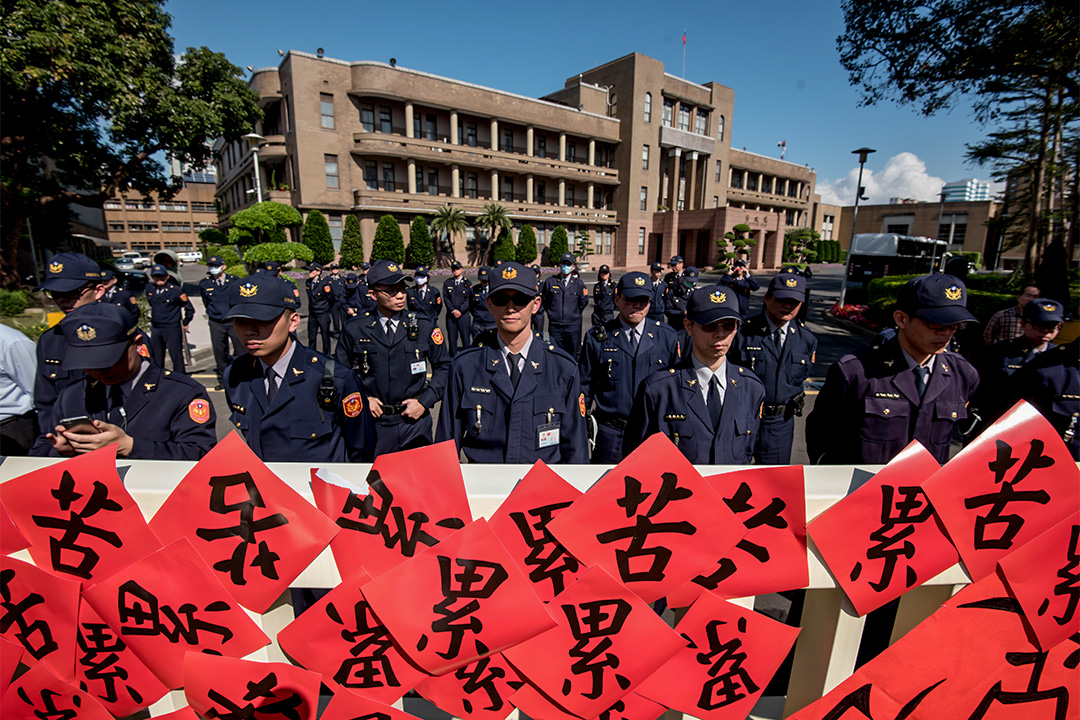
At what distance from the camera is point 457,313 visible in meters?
10.8

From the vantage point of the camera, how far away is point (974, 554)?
1319 mm

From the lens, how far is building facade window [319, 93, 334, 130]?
32.2 metres

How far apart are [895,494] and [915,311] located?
1908 millimetres

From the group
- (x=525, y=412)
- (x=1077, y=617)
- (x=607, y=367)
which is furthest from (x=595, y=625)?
(x=607, y=367)

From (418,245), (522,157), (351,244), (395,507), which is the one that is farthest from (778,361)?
(522,157)

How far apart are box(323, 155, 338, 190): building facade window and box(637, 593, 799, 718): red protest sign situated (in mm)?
37039

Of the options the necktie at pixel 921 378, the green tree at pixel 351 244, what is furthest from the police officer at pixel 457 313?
the green tree at pixel 351 244

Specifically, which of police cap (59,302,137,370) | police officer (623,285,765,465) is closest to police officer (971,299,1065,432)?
police officer (623,285,765,465)

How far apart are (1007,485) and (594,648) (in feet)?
3.92

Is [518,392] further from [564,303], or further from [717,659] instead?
[564,303]

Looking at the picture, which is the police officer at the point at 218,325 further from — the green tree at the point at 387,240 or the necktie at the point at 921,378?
the green tree at the point at 387,240

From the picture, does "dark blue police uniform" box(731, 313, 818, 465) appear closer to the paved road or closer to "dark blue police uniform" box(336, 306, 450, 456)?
the paved road

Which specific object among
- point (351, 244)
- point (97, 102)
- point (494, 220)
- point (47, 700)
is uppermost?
point (97, 102)

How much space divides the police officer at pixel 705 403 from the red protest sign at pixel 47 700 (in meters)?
2.52
